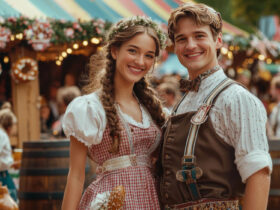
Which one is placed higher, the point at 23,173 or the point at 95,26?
the point at 95,26

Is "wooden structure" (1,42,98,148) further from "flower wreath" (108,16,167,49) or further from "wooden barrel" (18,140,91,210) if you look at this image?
"flower wreath" (108,16,167,49)

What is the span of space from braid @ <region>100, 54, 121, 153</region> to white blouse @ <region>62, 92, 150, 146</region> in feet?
0.09

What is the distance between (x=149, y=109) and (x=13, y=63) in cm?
404

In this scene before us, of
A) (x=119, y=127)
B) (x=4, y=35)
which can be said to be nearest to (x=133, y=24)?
(x=119, y=127)

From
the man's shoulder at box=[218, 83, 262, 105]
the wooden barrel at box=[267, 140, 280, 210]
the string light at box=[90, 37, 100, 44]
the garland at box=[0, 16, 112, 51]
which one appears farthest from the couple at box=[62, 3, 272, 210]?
the string light at box=[90, 37, 100, 44]

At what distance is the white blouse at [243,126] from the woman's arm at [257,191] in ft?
0.08

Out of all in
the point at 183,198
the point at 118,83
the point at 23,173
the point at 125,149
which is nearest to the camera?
the point at 183,198

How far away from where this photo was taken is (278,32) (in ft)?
66.2

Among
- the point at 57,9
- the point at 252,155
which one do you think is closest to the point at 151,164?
the point at 252,155

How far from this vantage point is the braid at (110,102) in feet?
6.76

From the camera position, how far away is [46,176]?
3289mm

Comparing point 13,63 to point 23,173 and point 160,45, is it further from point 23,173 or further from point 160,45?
point 160,45

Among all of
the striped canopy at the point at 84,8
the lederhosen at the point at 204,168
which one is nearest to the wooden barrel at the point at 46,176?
the lederhosen at the point at 204,168

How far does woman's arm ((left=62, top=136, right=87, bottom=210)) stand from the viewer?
202 centimetres
